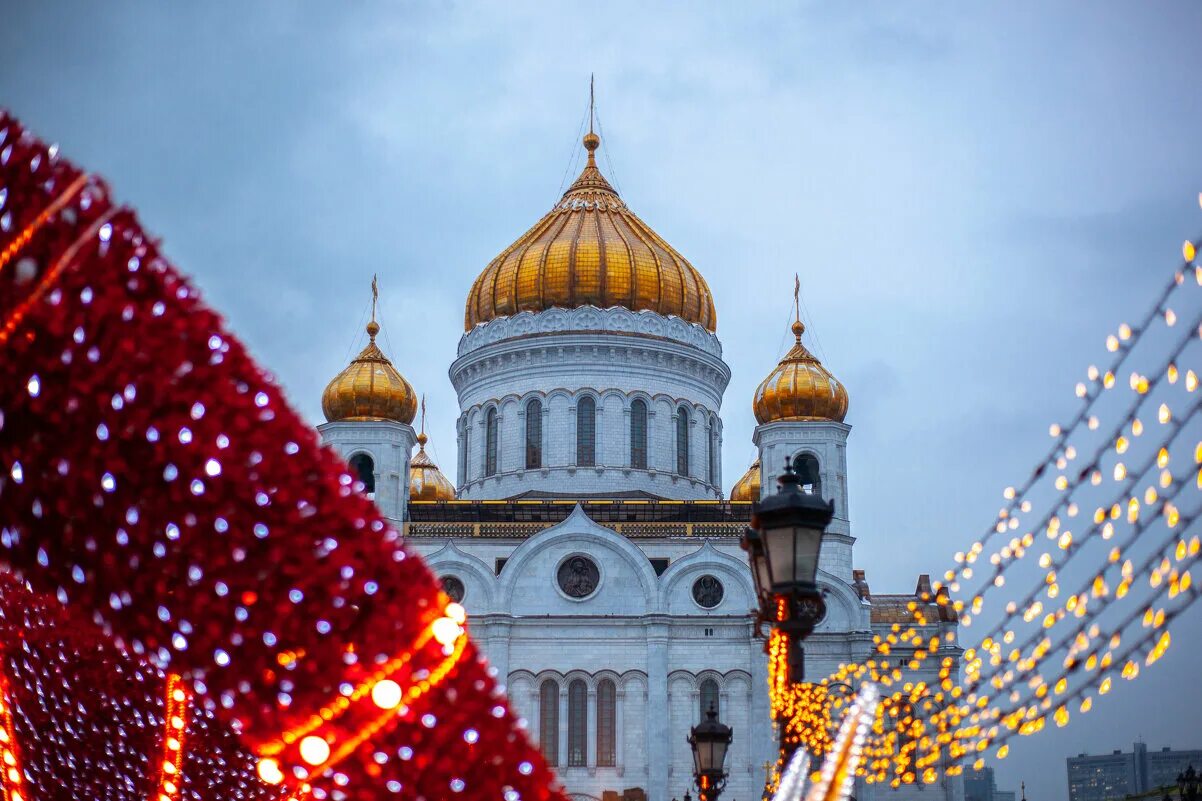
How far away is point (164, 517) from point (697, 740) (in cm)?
924

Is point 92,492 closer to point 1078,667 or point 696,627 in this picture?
point 1078,667

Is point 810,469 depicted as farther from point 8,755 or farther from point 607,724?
point 8,755

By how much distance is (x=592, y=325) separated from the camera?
43.8m

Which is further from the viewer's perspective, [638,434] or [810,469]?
[638,434]

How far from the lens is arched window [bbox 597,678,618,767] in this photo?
121 ft

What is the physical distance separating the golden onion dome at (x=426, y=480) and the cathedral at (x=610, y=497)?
634 cm

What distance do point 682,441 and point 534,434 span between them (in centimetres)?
449

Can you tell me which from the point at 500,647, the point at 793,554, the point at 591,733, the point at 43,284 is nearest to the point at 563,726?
the point at 591,733

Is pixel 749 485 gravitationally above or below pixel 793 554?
above

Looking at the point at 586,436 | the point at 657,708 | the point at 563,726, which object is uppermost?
the point at 586,436

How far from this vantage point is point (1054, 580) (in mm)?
6645

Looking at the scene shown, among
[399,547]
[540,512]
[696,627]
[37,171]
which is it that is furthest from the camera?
[540,512]

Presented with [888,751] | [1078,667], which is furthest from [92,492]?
[888,751]

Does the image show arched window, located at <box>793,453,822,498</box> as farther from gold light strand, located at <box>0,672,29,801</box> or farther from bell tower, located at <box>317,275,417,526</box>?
gold light strand, located at <box>0,672,29,801</box>
